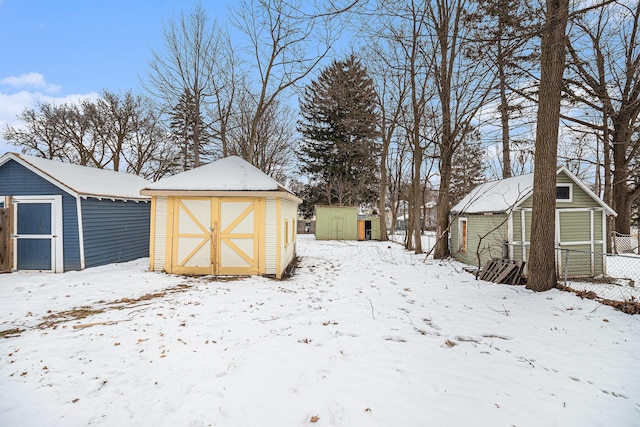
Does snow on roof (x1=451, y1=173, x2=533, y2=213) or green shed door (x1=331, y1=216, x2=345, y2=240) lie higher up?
snow on roof (x1=451, y1=173, x2=533, y2=213)

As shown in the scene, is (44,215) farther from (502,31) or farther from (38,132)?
(38,132)

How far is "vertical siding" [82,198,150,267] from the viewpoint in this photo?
8766mm

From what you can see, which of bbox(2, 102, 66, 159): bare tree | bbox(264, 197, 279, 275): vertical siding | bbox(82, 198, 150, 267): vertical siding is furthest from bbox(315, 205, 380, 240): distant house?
bbox(2, 102, 66, 159): bare tree

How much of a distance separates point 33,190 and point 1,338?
6.60 m

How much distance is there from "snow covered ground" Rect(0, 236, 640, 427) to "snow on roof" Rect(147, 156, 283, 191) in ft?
9.73

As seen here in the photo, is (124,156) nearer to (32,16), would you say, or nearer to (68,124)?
(68,124)

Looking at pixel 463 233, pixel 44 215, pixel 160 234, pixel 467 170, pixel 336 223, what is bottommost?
pixel 463 233

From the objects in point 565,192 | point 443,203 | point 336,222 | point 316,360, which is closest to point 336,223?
point 336,222

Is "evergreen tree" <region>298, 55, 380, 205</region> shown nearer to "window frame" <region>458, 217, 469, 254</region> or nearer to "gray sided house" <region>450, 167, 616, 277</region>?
"window frame" <region>458, 217, 469, 254</region>

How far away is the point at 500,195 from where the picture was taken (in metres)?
10.9

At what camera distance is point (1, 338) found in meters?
3.79

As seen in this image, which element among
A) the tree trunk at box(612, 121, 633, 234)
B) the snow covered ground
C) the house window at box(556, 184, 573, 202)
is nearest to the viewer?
the snow covered ground

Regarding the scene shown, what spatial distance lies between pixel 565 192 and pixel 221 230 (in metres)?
12.2

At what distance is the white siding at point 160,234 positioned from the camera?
7.98m
